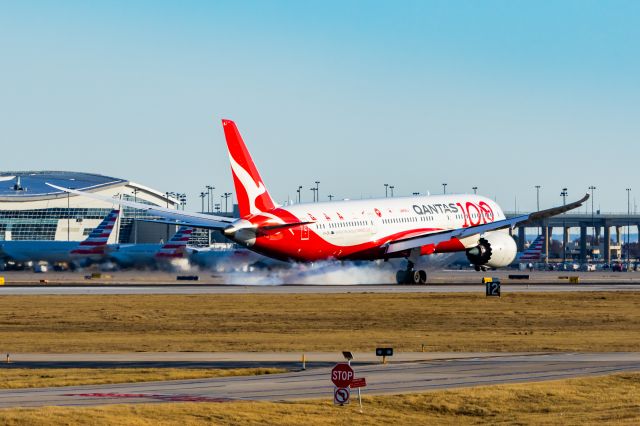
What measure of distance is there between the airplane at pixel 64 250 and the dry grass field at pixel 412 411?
85.8 m

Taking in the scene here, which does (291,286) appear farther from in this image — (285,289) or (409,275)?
(409,275)

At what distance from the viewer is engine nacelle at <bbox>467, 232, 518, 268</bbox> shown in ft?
301

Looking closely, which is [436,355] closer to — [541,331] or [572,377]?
[572,377]

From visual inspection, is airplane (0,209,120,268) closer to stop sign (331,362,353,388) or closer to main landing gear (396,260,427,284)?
main landing gear (396,260,427,284)

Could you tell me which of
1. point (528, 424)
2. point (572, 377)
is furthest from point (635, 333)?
point (528, 424)

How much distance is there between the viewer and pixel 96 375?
36.9 m

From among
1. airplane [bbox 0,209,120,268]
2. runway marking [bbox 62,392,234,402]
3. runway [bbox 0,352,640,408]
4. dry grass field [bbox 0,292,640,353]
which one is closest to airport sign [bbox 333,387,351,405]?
runway [bbox 0,352,640,408]

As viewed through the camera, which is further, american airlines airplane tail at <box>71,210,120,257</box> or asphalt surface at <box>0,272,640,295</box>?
american airlines airplane tail at <box>71,210,120,257</box>

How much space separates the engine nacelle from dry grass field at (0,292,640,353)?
13781mm

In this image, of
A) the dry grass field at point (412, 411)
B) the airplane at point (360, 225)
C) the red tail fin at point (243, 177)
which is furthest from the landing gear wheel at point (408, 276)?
the dry grass field at point (412, 411)

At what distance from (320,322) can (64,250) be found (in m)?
70.9

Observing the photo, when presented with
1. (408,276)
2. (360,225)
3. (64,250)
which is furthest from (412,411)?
(64,250)

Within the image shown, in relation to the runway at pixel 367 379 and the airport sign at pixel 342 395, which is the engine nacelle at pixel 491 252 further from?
the airport sign at pixel 342 395

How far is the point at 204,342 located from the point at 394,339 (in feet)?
26.5
